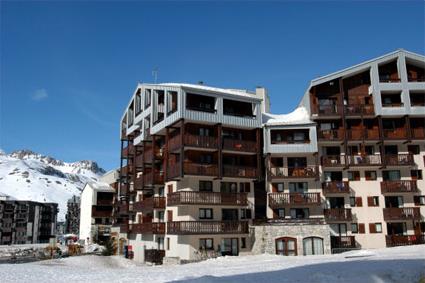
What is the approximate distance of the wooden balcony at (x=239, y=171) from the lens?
44062 millimetres

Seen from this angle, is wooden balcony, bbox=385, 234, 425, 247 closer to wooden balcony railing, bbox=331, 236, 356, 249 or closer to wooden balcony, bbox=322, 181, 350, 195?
wooden balcony railing, bbox=331, 236, 356, 249

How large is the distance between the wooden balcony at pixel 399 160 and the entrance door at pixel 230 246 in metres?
19.2

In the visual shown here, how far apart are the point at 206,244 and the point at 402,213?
21511 millimetres

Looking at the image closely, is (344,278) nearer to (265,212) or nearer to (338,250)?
(338,250)

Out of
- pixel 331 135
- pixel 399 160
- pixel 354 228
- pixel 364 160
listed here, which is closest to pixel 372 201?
pixel 354 228

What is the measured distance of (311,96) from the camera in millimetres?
50094

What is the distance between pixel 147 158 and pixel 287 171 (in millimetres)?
16497

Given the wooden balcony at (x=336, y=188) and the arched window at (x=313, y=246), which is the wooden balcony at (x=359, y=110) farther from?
the arched window at (x=313, y=246)

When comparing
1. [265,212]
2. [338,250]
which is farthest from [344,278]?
[265,212]

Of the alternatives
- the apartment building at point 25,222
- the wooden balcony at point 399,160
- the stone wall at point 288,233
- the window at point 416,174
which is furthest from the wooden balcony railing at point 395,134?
the apartment building at point 25,222

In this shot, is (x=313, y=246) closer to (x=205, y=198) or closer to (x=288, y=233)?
(x=288, y=233)

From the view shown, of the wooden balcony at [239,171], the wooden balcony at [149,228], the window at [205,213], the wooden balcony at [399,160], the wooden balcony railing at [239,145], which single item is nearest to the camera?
the window at [205,213]

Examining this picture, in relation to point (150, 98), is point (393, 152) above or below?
below

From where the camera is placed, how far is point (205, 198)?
42500mm
